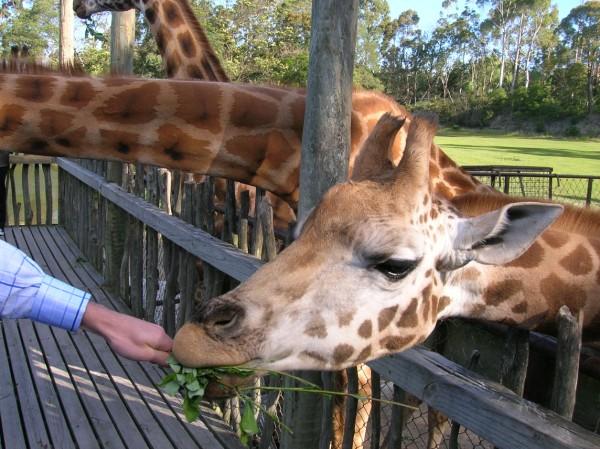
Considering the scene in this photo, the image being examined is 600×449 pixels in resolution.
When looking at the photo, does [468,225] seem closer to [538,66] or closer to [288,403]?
[288,403]

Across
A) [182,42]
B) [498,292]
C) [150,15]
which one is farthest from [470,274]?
[150,15]

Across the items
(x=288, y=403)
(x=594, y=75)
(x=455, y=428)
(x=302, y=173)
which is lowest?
(x=288, y=403)

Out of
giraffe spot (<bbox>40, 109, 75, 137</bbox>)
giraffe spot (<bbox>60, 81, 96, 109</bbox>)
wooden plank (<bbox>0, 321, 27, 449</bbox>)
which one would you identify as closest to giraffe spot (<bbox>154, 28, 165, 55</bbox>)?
giraffe spot (<bbox>60, 81, 96, 109</bbox>)

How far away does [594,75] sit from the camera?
206ft

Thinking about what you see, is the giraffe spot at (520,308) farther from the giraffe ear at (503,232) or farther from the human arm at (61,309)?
the human arm at (61,309)

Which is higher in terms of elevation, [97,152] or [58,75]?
[58,75]

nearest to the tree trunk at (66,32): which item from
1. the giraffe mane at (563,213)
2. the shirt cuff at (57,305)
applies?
the shirt cuff at (57,305)

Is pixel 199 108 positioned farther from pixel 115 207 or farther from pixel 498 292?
pixel 115 207

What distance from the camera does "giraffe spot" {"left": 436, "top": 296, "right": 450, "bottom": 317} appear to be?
2.55 meters

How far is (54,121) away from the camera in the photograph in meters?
4.21

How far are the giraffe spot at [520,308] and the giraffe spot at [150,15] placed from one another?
5670 mm

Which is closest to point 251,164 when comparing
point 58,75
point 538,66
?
point 58,75

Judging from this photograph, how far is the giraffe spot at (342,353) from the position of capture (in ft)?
7.60

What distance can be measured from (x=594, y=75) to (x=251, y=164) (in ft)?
226
